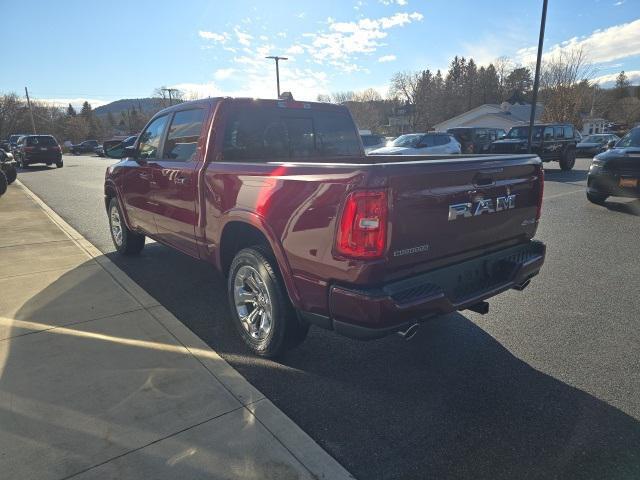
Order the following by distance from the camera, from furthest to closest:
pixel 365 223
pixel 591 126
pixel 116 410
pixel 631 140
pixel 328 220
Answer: pixel 591 126 → pixel 631 140 → pixel 116 410 → pixel 328 220 → pixel 365 223

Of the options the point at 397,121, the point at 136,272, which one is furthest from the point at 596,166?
the point at 397,121

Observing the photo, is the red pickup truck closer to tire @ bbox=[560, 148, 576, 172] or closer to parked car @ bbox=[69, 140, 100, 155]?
tire @ bbox=[560, 148, 576, 172]

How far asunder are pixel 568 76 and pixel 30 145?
1960 inches

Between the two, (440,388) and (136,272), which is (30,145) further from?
(440,388)

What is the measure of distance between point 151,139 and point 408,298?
3912 millimetres

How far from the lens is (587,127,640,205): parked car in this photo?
821 cm

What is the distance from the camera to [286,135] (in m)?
4.12

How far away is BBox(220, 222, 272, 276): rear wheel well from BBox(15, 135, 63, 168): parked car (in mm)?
26754

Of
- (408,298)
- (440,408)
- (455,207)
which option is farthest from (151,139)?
(440,408)

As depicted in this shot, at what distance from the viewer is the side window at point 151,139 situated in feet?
15.7

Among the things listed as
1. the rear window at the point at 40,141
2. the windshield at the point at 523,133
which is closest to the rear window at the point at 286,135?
the windshield at the point at 523,133

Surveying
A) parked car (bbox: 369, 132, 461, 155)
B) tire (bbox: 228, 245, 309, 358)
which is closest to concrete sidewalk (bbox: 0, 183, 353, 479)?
tire (bbox: 228, 245, 309, 358)

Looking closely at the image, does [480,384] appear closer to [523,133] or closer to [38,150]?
[523,133]

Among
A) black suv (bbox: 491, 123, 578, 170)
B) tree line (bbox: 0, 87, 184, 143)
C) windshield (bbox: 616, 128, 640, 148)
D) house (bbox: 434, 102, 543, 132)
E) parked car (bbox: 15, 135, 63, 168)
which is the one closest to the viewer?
windshield (bbox: 616, 128, 640, 148)
